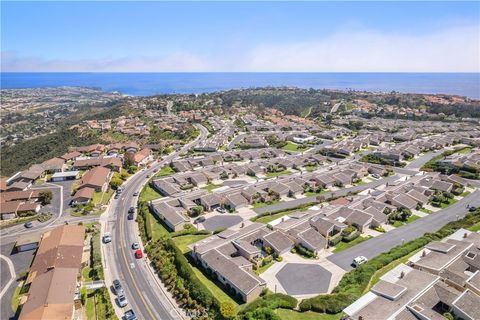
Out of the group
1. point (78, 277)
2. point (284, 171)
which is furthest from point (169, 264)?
point (284, 171)

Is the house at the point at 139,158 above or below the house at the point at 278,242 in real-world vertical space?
above

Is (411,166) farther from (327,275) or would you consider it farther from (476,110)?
(476,110)

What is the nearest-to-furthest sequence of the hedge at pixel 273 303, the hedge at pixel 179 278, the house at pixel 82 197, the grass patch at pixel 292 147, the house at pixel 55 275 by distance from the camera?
1. the house at pixel 55 275
2. the hedge at pixel 273 303
3. the hedge at pixel 179 278
4. the house at pixel 82 197
5. the grass patch at pixel 292 147

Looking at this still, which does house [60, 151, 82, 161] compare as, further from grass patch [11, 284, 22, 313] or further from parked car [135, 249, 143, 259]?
parked car [135, 249, 143, 259]

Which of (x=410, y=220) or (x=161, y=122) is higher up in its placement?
(x=161, y=122)

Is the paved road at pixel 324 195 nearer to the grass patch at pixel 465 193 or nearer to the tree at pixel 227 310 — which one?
the grass patch at pixel 465 193

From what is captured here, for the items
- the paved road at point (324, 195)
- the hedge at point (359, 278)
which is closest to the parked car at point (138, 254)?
the paved road at point (324, 195)
